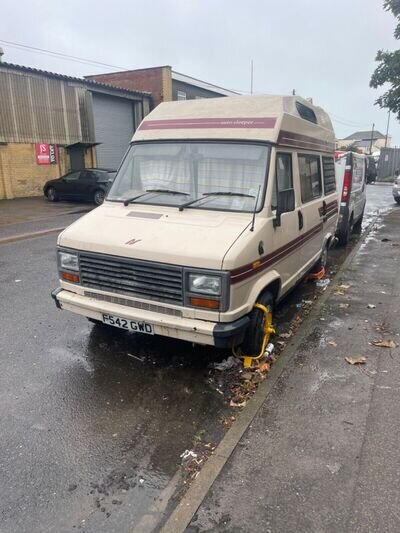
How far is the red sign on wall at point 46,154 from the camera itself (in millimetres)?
20453

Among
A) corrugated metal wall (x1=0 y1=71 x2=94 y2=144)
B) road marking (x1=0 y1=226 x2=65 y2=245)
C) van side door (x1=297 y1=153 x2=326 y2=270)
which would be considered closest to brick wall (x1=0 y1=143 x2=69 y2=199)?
corrugated metal wall (x1=0 y1=71 x2=94 y2=144)

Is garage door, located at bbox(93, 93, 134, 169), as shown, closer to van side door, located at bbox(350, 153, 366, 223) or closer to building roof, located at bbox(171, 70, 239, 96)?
building roof, located at bbox(171, 70, 239, 96)

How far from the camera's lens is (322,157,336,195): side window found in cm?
655

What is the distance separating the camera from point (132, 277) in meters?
3.74

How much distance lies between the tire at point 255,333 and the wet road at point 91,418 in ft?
1.08

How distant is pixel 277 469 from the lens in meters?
2.77

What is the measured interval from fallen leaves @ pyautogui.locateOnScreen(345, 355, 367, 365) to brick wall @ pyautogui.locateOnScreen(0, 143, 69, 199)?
61.3ft

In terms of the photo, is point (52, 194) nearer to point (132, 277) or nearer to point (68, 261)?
point (68, 261)

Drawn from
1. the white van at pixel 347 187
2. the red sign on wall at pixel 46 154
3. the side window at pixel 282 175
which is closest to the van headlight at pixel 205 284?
the side window at pixel 282 175

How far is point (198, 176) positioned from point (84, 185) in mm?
14617

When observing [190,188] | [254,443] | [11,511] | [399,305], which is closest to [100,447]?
[11,511]

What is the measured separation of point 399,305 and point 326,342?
182 centimetres

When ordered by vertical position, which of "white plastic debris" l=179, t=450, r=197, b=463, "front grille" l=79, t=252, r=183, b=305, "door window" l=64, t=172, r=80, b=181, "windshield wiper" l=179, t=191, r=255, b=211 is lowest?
"white plastic debris" l=179, t=450, r=197, b=463

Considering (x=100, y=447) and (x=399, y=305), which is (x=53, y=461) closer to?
(x=100, y=447)
